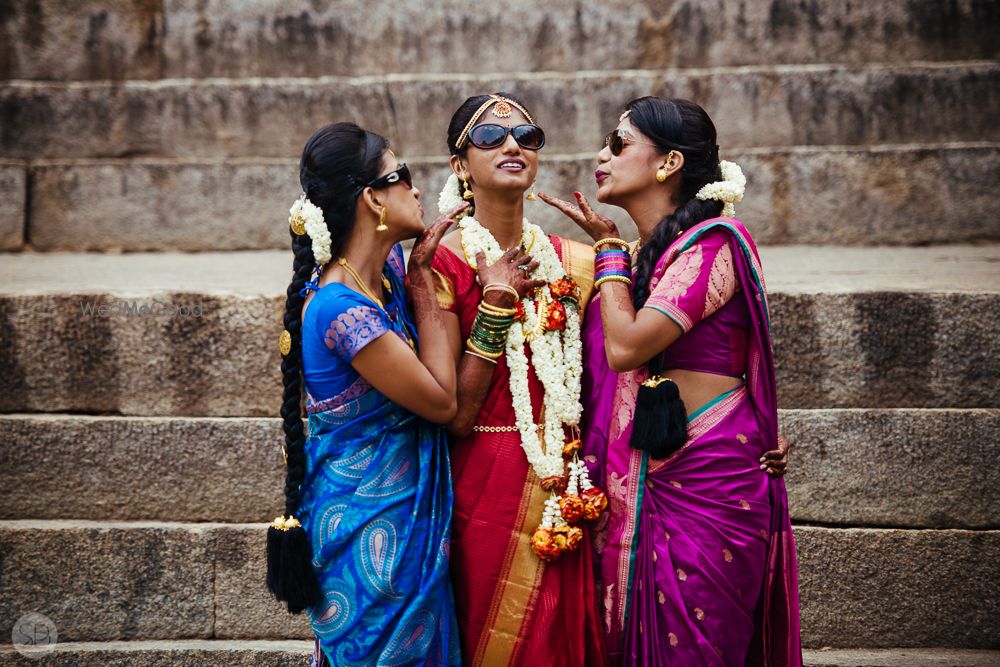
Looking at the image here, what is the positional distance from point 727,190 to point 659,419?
792 millimetres

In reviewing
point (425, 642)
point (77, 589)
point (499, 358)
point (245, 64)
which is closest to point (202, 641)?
point (77, 589)

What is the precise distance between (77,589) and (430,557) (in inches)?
80.8

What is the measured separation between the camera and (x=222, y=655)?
412cm

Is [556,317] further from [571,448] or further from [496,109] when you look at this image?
[496,109]

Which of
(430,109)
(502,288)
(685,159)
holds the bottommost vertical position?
(502,288)

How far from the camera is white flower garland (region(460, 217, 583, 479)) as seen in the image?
3.20 metres

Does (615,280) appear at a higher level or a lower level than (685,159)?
lower

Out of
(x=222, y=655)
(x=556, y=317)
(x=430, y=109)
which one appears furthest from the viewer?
(x=430, y=109)

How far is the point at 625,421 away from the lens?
323 centimetres

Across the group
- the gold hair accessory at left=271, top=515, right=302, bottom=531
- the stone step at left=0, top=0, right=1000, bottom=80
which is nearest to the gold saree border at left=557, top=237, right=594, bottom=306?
the gold hair accessory at left=271, top=515, right=302, bottom=531

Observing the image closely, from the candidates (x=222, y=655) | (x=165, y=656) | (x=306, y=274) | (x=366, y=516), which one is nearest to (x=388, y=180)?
(x=306, y=274)

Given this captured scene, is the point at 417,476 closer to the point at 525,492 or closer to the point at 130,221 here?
the point at 525,492

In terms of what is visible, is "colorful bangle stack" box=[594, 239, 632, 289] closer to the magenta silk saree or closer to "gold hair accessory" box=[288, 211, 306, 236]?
the magenta silk saree

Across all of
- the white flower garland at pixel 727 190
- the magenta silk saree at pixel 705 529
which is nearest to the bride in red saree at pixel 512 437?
the magenta silk saree at pixel 705 529
